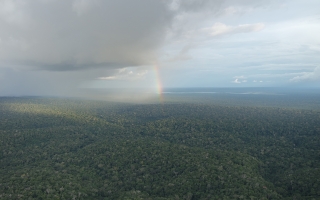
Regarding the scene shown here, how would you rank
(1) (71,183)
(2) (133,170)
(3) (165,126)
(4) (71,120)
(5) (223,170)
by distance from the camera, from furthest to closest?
(4) (71,120)
(3) (165,126)
(2) (133,170)
(5) (223,170)
(1) (71,183)

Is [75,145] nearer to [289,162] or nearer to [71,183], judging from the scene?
[71,183]

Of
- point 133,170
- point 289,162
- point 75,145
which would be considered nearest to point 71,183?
point 133,170

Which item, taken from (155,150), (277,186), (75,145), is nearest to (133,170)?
(155,150)

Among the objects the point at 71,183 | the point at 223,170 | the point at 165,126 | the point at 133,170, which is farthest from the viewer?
the point at 165,126

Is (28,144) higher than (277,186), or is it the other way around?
(28,144)

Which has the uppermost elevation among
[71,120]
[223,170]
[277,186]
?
[71,120]

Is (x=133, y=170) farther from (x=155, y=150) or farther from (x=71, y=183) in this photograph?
(x=71, y=183)

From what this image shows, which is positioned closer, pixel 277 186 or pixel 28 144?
pixel 277 186
